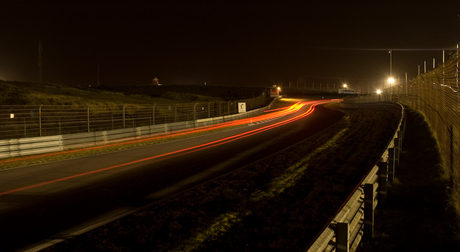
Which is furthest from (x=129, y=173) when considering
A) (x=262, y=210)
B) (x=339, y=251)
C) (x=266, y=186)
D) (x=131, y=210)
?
(x=339, y=251)

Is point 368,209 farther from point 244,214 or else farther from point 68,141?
point 68,141

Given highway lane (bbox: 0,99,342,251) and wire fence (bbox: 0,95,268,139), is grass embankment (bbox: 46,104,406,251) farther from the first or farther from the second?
wire fence (bbox: 0,95,268,139)

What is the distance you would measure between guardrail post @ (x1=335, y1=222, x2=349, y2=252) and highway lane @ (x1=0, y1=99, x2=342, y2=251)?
495 cm

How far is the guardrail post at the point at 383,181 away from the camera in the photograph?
695cm

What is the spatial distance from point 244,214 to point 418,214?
357cm

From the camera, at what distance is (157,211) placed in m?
7.51

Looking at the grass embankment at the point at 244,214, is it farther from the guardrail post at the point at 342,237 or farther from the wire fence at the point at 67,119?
the wire fence at the point at 67,119

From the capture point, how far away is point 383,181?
23.4 ft

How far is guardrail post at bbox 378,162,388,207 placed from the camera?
22.8ft

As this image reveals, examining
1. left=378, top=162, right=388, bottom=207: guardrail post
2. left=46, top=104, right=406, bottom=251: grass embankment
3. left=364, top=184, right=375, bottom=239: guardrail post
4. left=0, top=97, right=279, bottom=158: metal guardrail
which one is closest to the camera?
left=364, top=184, right=375, bottom=239: guardrail post

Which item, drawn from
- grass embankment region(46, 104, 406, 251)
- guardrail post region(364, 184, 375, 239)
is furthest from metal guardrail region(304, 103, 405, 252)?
grass embankment region(46, 104, 406, 251)

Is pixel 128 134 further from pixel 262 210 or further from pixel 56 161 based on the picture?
Answer: pixel 262 210

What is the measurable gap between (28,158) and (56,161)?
2079 mm

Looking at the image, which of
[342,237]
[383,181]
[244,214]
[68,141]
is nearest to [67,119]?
[68,141]
